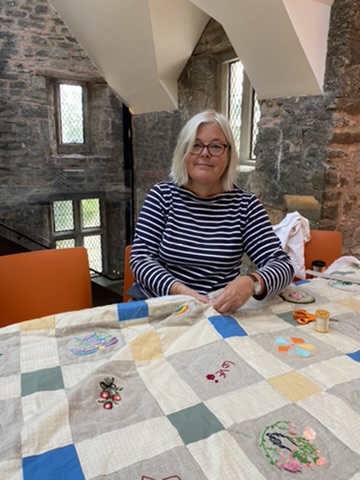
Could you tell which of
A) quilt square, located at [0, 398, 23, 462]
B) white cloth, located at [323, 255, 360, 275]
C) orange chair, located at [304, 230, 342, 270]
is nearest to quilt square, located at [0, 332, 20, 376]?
quilt square, located at [0, 398, 23, 462]

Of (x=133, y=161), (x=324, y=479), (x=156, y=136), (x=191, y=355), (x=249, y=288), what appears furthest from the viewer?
(x=133, y=161)

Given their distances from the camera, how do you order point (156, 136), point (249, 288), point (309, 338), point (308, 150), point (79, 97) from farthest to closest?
1. point (79, 97)
2. point (156, 136)
3. point (308, 150)
4. point (249, 288)
5. point (309, 338)

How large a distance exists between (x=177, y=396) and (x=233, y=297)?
1.35 ft

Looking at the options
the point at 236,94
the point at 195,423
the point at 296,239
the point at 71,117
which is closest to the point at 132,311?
the point at 195,423

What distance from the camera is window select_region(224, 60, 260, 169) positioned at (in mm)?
3338

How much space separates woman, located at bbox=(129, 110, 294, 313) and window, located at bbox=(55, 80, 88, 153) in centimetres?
448

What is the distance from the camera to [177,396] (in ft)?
2.44

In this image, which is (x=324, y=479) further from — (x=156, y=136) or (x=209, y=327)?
(x=156, y=136)

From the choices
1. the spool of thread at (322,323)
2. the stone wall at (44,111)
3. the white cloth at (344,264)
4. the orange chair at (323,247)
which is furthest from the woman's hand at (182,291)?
the stone wall at (44,111)

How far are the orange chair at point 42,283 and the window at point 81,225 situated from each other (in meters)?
2.10

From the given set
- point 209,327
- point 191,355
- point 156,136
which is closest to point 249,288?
point 209,327

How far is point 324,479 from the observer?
22.4 inches

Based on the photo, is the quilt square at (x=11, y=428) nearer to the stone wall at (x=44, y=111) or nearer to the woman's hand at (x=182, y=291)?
the woman's hand at (x=182, y=291)

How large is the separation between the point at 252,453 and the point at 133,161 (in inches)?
180
